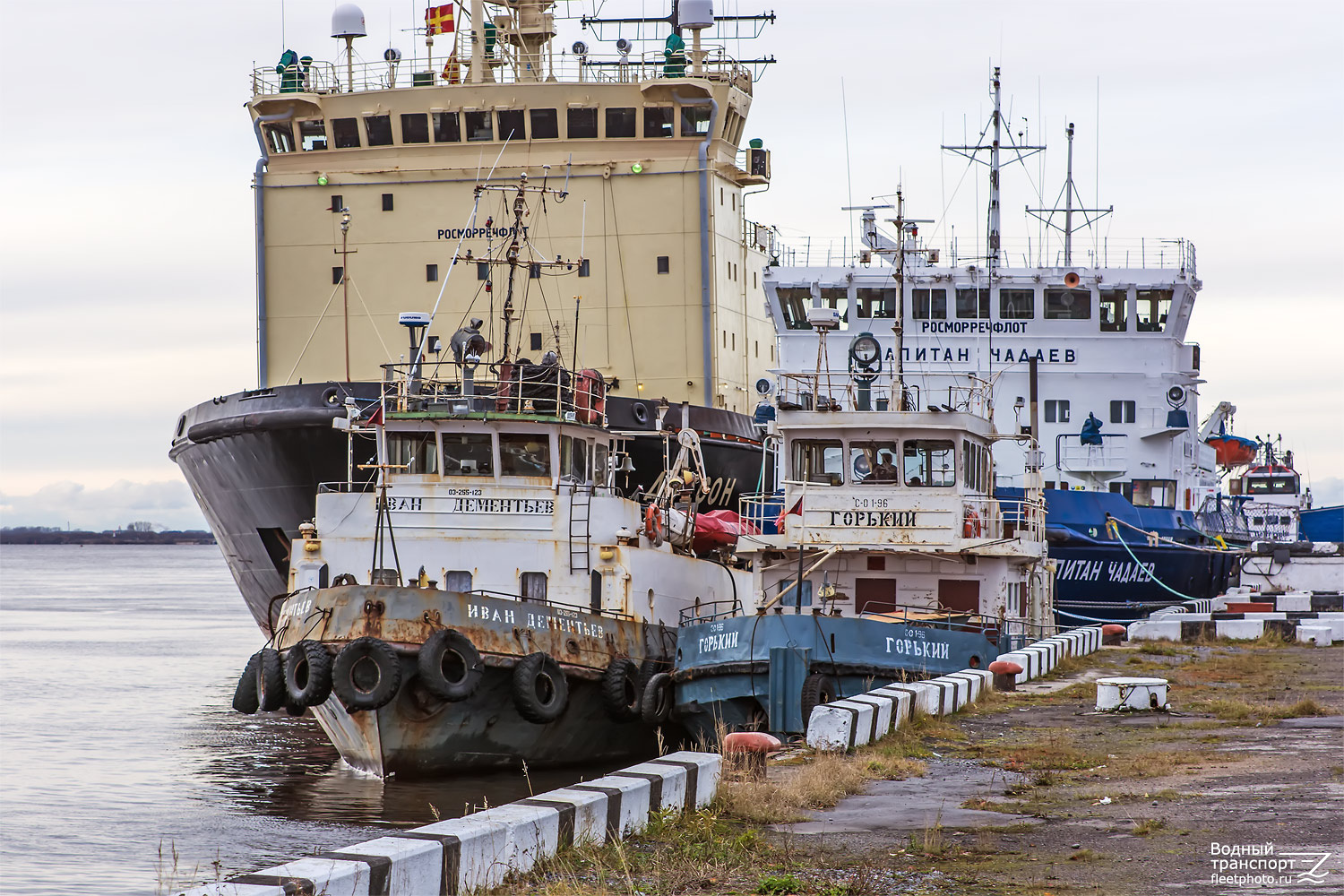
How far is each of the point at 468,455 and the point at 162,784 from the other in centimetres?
607

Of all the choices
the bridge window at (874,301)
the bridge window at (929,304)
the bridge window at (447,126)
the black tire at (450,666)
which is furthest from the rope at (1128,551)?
the black tire at (450,666)

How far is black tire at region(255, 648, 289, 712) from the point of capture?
57.6ft

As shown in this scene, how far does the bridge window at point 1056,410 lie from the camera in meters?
32.7

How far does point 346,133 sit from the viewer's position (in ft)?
112

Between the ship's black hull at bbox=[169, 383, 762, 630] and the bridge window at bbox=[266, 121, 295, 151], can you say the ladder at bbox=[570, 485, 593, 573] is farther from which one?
the bridge window at bbox=[266, 121, 295, 151]

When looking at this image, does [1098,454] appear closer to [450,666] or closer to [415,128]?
[415,128]

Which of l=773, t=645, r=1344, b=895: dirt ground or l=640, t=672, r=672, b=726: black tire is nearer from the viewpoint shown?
l=773, t=645, r=1344, b=895: dirt ground

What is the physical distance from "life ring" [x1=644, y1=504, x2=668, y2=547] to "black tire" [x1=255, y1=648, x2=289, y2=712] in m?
5.13

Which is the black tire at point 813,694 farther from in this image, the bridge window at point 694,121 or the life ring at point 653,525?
the bridge window at point 694,121

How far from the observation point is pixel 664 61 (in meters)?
35.1

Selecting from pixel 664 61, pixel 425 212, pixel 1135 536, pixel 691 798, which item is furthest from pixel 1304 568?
pixel 691 798

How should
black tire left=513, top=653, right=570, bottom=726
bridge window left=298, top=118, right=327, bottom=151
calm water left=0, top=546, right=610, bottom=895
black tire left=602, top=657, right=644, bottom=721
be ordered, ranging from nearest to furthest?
calm water left=0, top=546, right=610, bottom=895 → black tire left=513, top=653, right=570, bottom=726 → black tire left=602, top=657, right=644, bottom=721 → bridge window left=298, top=118, right=327, bottom=151

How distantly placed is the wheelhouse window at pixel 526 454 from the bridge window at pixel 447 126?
15.2 metres

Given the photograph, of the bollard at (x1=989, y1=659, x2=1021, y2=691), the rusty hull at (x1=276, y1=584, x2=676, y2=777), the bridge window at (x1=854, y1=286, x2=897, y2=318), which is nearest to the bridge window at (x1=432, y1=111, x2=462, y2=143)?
the bridge window at (x1=854, y1=286, x2=897, y2=318)
